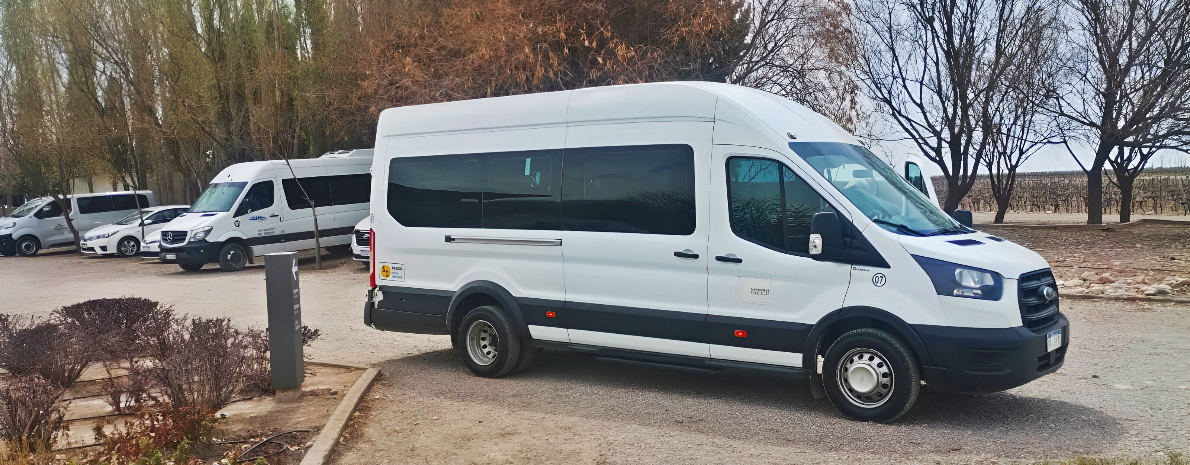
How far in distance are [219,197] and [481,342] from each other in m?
15.0

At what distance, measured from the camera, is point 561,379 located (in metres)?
8.71

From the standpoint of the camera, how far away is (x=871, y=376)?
22.4ft

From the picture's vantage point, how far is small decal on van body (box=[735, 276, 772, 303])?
23.5 feet

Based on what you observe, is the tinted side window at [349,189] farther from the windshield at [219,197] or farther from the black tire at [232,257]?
the black tire at [232,257]

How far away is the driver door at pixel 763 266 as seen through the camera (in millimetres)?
6973

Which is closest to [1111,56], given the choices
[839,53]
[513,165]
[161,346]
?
[839,53]

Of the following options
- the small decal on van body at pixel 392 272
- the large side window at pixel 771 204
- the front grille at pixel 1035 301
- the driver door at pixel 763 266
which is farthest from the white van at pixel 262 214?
the front grille at pixel 1035 301

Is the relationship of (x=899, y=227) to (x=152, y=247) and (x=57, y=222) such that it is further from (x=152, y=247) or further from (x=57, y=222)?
(x=57, y=222)

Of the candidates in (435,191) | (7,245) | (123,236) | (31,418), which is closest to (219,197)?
(123,236)

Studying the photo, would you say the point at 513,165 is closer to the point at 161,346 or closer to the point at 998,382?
the point at 161,346

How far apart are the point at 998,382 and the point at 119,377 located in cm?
706

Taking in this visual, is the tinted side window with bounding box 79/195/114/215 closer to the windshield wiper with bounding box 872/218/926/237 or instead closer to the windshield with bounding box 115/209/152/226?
the windshield with bounding box 115/209/152/226

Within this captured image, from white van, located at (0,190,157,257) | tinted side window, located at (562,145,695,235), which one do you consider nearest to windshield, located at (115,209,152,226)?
white van, located at (0,190,157,257)

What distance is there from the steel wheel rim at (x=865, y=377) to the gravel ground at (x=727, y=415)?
0.19 metres
